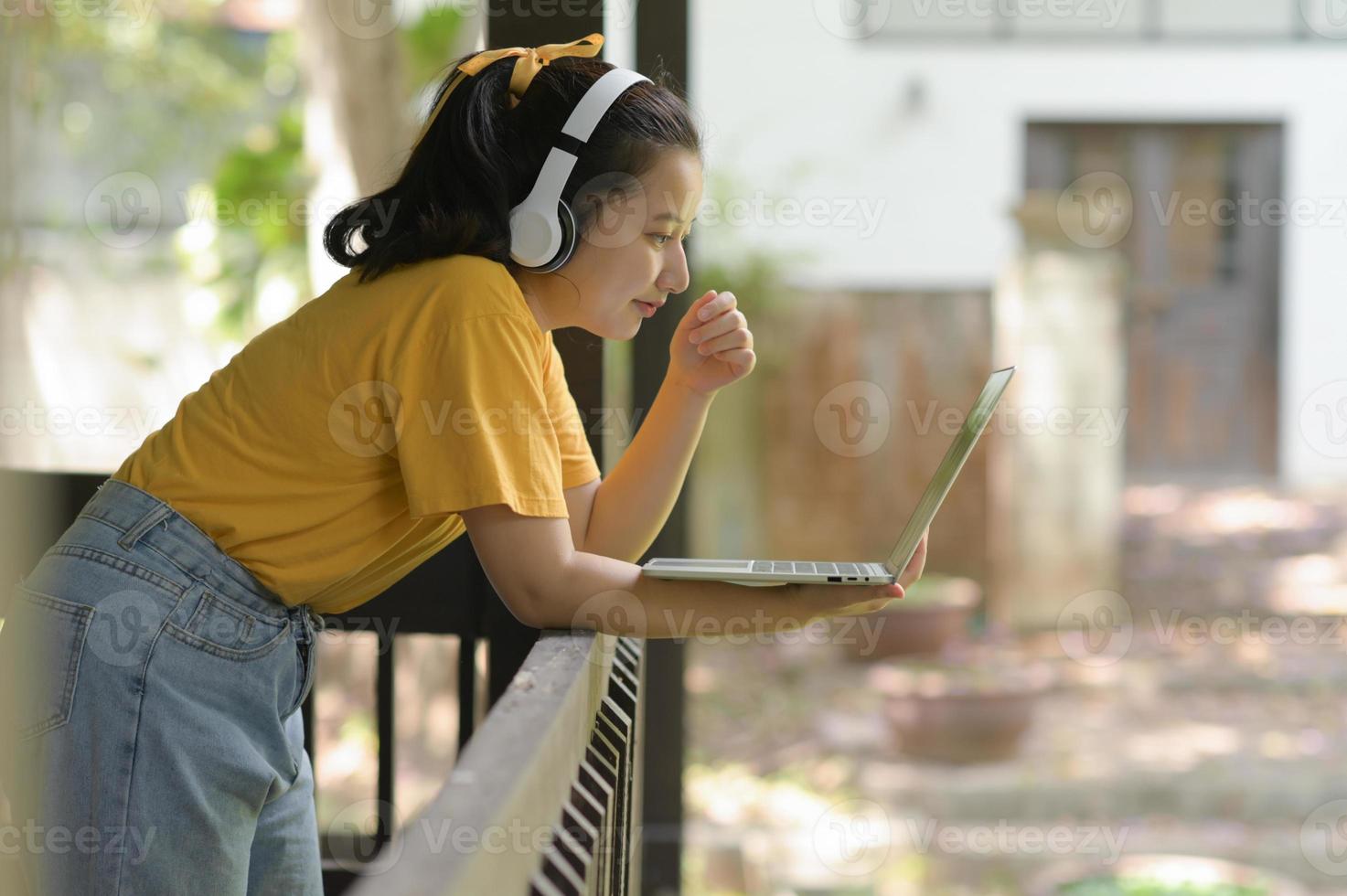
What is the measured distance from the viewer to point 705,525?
235 inches

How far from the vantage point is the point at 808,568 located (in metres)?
1.25

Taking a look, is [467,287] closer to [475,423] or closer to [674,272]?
[475,423]

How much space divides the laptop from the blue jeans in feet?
1.32

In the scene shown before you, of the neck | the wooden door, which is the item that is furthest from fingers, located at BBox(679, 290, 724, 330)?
the wooden door

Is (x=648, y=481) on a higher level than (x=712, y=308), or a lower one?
lower

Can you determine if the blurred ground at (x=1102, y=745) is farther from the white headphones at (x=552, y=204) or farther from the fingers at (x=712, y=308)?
the white headphones at (x=552, y=204)

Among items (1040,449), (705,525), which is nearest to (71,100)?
(705,525)

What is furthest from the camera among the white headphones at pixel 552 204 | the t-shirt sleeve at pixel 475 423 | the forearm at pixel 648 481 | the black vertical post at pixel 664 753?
the black vertical post at pixel 664 753

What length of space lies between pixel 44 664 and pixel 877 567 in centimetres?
75

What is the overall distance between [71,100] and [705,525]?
4.37 m

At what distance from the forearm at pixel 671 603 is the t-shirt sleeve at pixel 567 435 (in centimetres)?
29

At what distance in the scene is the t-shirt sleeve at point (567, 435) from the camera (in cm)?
149

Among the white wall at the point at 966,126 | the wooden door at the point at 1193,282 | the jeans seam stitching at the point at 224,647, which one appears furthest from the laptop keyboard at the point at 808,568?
the wooden door at the point at 1193,282

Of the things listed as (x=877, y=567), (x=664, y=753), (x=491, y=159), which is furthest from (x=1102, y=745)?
(x=491, y=159)
